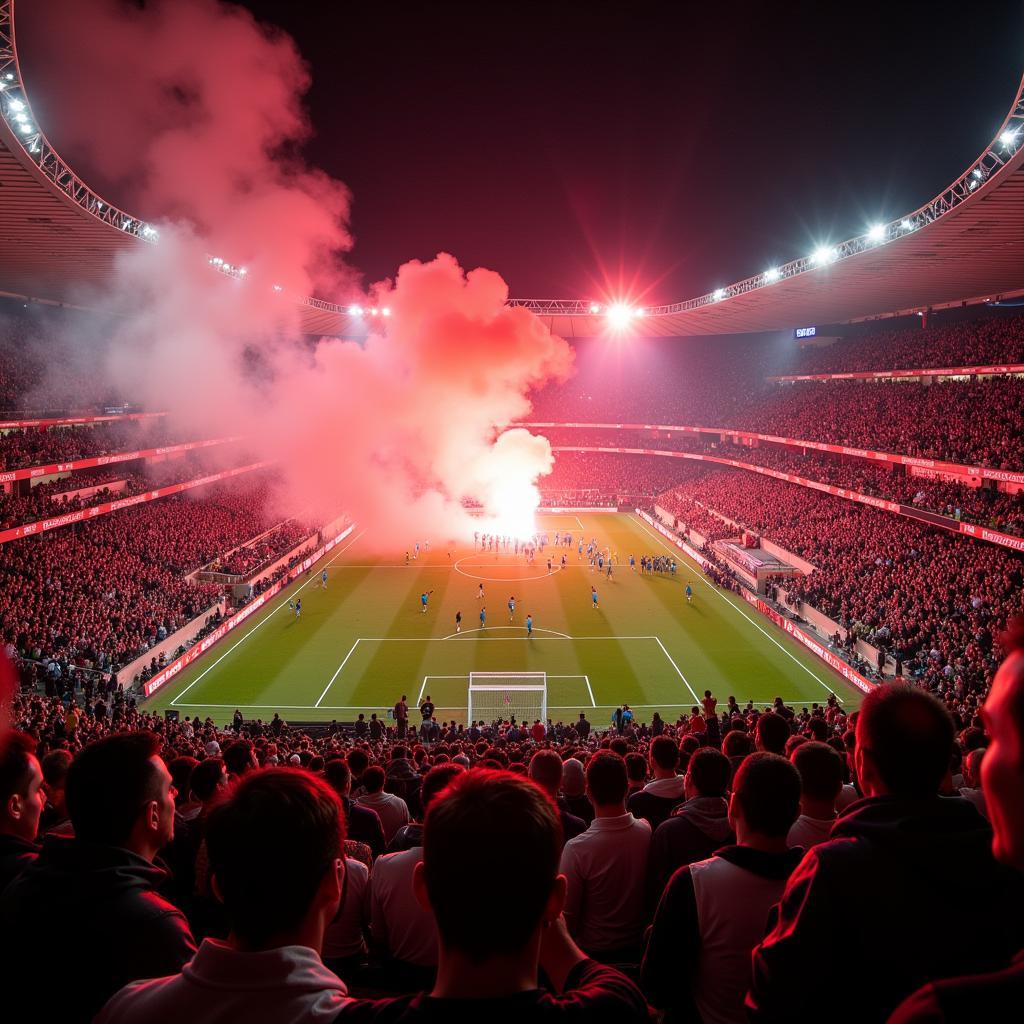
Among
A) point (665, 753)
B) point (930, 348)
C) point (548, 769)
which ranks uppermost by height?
point (930, 348)

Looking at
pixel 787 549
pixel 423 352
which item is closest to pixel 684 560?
pixel 787 549

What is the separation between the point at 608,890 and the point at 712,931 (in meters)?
1.37

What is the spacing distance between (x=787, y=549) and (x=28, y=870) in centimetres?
3887

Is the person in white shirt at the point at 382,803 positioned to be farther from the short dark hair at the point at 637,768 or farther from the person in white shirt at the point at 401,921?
the person in white shirt at the point at 401,921

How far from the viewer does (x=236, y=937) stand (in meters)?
2.08

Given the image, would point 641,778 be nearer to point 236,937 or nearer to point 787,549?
point 236,937

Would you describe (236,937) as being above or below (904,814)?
below

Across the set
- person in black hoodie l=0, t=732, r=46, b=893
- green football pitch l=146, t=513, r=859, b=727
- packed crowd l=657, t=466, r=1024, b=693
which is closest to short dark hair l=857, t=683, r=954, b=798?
person in black hoodie l=0, t=732, r=46, b=893

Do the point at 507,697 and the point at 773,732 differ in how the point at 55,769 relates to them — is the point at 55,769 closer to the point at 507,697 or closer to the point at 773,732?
the point at 773,732

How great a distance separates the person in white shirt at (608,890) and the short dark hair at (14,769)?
2.92 m

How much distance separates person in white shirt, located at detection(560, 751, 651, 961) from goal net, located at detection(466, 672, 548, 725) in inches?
719

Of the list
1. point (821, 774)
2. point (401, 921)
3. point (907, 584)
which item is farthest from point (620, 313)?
point (401, 921)

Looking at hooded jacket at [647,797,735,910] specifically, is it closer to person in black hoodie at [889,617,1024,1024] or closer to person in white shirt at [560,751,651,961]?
person in white shirt at [560,751,651,961]

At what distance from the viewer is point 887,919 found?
212 cm
